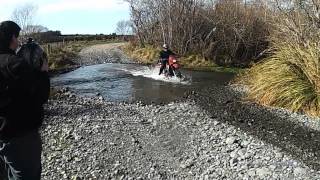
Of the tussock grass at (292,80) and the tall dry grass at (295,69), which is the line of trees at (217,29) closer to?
the tall dry grass at (295,69)

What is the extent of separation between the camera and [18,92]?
15.5 feet

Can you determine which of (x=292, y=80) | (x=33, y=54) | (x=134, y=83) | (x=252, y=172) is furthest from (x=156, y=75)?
(x=33, y=54)

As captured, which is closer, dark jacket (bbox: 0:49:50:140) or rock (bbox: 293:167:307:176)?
dark jacket (bbox: 0:49:50:140)

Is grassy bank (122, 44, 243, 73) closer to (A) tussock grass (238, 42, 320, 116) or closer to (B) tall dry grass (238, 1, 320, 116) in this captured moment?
(B) tall dry grass (238, 1, 320, 116)

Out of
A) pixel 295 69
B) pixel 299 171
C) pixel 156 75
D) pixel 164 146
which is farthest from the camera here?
pixel 156 75

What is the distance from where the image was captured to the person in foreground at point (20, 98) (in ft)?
15.5

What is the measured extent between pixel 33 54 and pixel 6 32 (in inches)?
13.2

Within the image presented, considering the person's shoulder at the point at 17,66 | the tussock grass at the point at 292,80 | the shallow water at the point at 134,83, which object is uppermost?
the person's shoulder at the point at 17,66

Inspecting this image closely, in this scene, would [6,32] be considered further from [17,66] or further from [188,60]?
[188,60]

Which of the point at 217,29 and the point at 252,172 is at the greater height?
the point at 217,29

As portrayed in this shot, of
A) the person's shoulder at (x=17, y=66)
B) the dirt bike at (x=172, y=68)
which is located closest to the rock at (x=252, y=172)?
the person's shoulder at (x=17, y=66)

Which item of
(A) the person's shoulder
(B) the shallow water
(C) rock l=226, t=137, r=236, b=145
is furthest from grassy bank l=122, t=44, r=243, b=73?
(A) the person's shoulder

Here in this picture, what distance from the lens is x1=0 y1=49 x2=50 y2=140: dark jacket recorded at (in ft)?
15.4

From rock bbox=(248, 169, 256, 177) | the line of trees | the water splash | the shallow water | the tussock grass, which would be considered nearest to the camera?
rock bbox=(248, 169, 256, 177)
